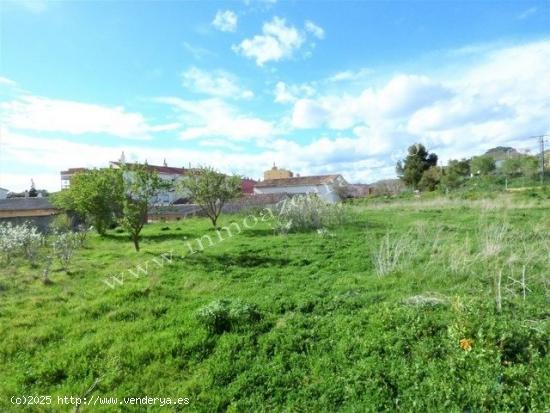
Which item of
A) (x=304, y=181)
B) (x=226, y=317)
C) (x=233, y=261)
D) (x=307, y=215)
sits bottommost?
(x=226, y=317)

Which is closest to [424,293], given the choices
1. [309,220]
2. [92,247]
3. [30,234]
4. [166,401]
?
[166,401]

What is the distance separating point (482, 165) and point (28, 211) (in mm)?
42956

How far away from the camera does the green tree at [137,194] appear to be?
36.0 ft

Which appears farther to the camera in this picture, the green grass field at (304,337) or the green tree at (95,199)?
the green tree at (95,199)

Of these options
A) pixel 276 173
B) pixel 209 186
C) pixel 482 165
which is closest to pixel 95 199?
pixel 209 186

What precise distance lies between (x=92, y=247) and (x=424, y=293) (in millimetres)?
12703

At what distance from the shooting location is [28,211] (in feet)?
82.6

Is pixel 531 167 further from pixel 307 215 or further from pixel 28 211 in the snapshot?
pixel 28 211

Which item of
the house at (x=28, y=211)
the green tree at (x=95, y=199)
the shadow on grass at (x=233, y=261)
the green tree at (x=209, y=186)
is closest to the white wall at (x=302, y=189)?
the green tree at (x=209, y=186)

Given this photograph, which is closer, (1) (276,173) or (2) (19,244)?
(2) (19,244)

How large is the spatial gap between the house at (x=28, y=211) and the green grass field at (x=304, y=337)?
16858mm

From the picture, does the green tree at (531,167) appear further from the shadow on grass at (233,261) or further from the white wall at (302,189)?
the shadow on grass at (233,261)

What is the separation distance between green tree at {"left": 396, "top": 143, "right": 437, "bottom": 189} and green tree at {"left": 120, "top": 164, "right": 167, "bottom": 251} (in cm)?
3321

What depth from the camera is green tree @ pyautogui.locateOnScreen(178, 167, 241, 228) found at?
Result: 51.3 ft
